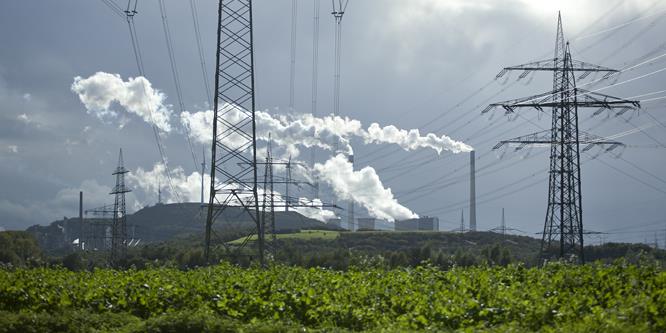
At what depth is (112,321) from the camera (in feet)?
76.4

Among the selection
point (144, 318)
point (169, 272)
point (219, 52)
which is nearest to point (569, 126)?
point (219, 52)

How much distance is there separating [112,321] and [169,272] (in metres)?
5.85

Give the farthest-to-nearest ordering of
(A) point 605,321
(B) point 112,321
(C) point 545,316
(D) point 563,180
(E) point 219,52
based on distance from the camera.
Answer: (D) point 563,180, (E) point 219,52, (B) point 112,321, (C) point 545,316, (A) point 605,321

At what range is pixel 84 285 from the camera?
27.0 meters

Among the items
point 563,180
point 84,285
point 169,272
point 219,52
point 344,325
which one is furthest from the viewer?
point 563,180

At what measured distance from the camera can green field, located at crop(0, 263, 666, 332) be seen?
18.0 metres

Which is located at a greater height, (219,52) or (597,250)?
(219,52)

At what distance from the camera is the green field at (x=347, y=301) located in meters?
18.0

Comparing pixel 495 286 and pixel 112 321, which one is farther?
pixel 112 321

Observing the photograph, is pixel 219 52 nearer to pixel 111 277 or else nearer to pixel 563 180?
pixel 111 277

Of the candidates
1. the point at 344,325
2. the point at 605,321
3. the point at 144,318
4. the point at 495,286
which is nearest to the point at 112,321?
the point at 144,318

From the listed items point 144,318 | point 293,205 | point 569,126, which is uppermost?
point 569,126

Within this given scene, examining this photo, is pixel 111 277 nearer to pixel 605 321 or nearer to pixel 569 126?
pixel 605 321

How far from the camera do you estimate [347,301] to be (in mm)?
21625
